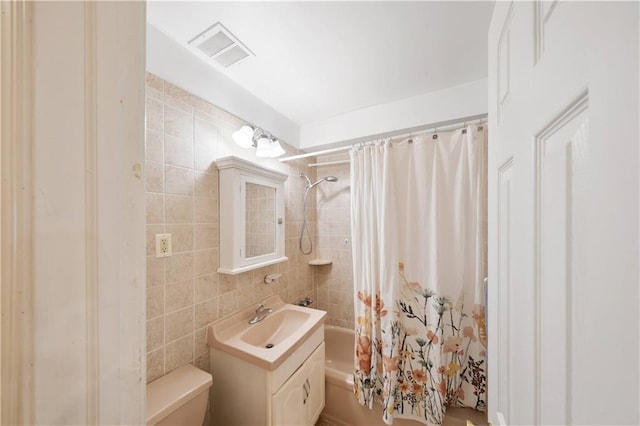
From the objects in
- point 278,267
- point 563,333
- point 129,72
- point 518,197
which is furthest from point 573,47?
point 278,267

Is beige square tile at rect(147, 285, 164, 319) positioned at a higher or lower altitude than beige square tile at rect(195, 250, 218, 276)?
lower

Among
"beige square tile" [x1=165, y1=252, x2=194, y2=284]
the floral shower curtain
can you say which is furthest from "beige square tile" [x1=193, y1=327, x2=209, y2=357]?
the floral shower curtain

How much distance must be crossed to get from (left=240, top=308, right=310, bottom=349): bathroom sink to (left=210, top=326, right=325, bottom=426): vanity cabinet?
0.55 ft

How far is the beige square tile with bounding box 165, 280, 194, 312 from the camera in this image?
1.15 m

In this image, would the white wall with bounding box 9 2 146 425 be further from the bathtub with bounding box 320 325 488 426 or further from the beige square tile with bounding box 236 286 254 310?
the bathtub with bounding box 320 325 488 426

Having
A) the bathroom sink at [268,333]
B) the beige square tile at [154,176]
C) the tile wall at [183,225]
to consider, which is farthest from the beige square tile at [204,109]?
the bathroom sink at [268,333]

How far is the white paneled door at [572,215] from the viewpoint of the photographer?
19 cm

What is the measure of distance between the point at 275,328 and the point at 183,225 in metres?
0.97

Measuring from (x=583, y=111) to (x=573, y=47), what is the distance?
0.08m

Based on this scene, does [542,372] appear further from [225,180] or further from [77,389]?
[225,180]

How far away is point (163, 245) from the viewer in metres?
1.12

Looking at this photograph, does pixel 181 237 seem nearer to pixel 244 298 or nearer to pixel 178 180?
pixel 178 180

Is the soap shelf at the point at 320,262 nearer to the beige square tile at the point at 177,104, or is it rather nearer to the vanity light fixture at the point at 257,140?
the vanity light fixture at the point at 257,140

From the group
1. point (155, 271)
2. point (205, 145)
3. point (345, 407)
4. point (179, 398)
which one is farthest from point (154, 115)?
point (345, 407)
